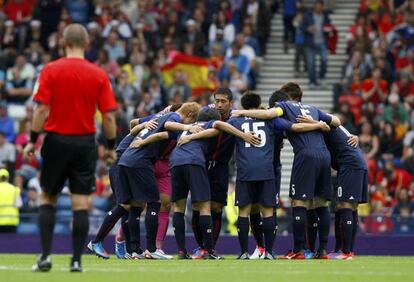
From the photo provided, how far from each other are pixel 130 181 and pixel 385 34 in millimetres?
14324

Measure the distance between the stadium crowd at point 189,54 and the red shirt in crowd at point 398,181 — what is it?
2cm

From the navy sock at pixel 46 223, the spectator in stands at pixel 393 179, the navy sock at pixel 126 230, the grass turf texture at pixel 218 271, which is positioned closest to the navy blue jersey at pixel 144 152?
the navy sock at pixel 126 230

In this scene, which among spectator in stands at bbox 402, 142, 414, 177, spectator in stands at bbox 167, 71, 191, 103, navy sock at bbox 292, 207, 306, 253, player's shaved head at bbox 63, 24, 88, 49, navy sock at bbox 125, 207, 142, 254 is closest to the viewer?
player's shaved head at bbox 63, 24, 88, 49

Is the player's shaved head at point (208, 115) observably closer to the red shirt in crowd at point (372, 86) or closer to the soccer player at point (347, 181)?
the soccer player at point (347, 181)

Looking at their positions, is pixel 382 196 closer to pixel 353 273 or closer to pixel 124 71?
pixel 124 71

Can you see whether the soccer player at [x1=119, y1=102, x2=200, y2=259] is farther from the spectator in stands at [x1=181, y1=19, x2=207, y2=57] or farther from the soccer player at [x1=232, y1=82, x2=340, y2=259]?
the spectator in stands at [x1=181, y1=19, x2=207, y2=57]

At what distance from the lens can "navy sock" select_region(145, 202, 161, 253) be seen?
20453 mm

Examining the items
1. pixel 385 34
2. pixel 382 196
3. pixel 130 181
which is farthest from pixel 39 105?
pixel 385 34

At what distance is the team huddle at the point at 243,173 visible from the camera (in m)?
20.0

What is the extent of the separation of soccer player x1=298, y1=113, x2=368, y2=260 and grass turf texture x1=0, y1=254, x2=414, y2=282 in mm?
1443

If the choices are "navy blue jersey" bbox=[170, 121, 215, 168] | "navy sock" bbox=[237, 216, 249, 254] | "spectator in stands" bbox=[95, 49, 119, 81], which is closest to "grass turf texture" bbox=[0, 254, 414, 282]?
"navy sock" bbox=[237, 216, 249, 254]

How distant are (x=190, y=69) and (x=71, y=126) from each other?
17.3 meters

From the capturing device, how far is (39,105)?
15375 mm

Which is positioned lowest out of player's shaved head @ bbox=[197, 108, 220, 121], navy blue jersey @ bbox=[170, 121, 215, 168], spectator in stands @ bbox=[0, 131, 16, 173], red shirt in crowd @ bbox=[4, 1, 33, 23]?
spectator in stands @ bbox=[0, 131, 16, 173]
